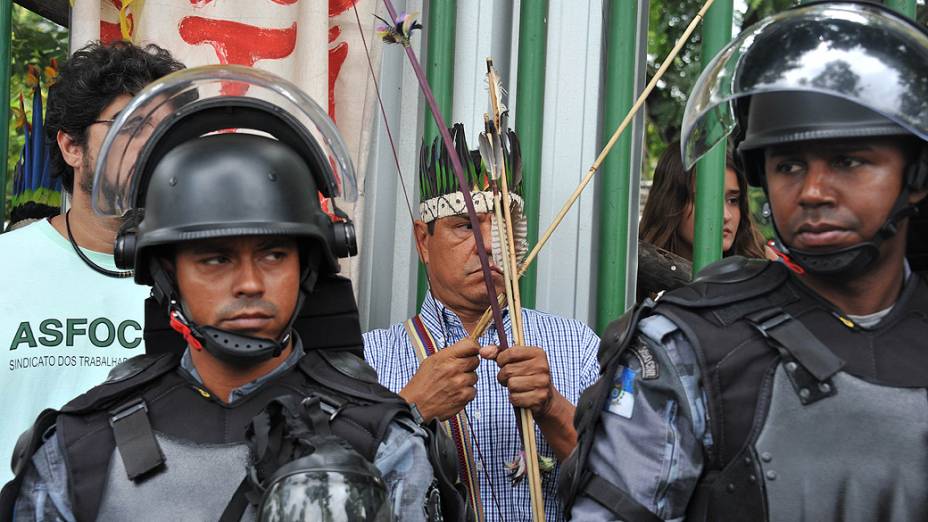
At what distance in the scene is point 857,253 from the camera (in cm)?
240

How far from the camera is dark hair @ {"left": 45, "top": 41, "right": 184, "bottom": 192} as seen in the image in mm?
3537

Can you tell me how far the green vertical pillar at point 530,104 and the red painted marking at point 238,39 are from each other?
2.46ft

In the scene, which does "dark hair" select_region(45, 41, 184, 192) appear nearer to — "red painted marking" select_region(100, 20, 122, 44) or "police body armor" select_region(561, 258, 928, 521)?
"red painted marking" select_region(100, 20, 122, 44)

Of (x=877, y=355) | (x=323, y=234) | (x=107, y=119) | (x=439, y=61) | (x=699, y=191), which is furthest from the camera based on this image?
(x=439, y=61)

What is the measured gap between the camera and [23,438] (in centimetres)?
250

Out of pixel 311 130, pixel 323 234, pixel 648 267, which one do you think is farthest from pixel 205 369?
pixel 648 267

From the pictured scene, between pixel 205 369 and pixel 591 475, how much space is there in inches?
31.6

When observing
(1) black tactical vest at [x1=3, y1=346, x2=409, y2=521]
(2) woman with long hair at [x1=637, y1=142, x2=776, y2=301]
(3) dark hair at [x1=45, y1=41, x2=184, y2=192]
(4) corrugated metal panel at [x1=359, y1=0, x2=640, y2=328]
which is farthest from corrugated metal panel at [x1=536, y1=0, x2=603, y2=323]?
A: (1) black tactical vest at [x1=3, y1=346, x2=409, y2=521]

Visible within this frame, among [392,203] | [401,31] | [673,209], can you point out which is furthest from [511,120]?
[401,31]

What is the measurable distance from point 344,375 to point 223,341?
295 mm

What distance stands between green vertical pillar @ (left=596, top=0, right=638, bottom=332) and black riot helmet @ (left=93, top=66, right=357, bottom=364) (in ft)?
5.22

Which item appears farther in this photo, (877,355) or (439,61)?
(439,61)

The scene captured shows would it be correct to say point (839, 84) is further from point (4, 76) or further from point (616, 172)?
point (4, 76)

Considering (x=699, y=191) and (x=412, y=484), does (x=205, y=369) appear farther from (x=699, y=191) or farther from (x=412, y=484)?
(x=699, y=191)
